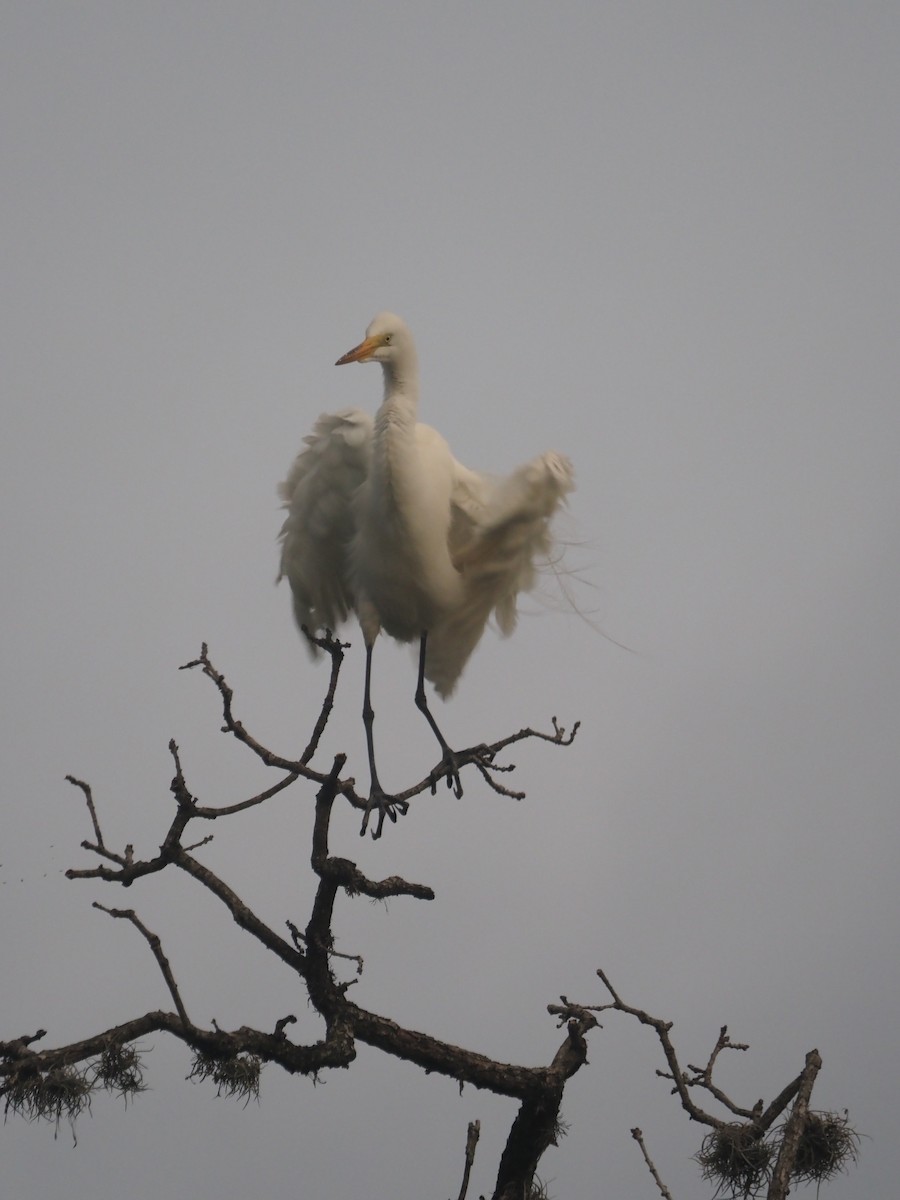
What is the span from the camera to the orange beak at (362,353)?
5.59 m

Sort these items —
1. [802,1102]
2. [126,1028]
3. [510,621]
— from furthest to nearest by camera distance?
[510,621] < [802,1102] < [126,1028]

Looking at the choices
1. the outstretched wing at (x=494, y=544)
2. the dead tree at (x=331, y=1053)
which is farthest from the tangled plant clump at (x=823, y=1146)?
the outstretched wing at (x=494, y=544)

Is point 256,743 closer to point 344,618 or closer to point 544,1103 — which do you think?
point 544,1103

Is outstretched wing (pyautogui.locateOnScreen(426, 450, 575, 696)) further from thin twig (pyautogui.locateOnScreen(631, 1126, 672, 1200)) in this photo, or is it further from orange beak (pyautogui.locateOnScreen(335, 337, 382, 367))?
thin twig (pyautogui.locateOnScreen(631, 1126, 672, 1200))

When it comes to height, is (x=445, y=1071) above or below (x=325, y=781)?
below

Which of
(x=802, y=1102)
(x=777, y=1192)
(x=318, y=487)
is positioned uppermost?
(x=318, y=487)

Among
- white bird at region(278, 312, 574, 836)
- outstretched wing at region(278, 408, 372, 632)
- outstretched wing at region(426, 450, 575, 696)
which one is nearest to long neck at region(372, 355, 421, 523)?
white bird at region(278, 312, 574, 836)

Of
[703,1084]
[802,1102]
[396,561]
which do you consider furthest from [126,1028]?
[396,561]

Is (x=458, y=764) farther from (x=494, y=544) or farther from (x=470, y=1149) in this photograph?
(x=470, y=1149)

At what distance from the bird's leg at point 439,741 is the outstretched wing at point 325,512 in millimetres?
429

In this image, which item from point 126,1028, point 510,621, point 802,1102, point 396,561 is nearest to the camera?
point 126,1028

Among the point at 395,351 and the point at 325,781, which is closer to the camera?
the point at 325,781

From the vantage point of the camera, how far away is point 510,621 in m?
6.19

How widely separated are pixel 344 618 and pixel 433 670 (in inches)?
18.6
